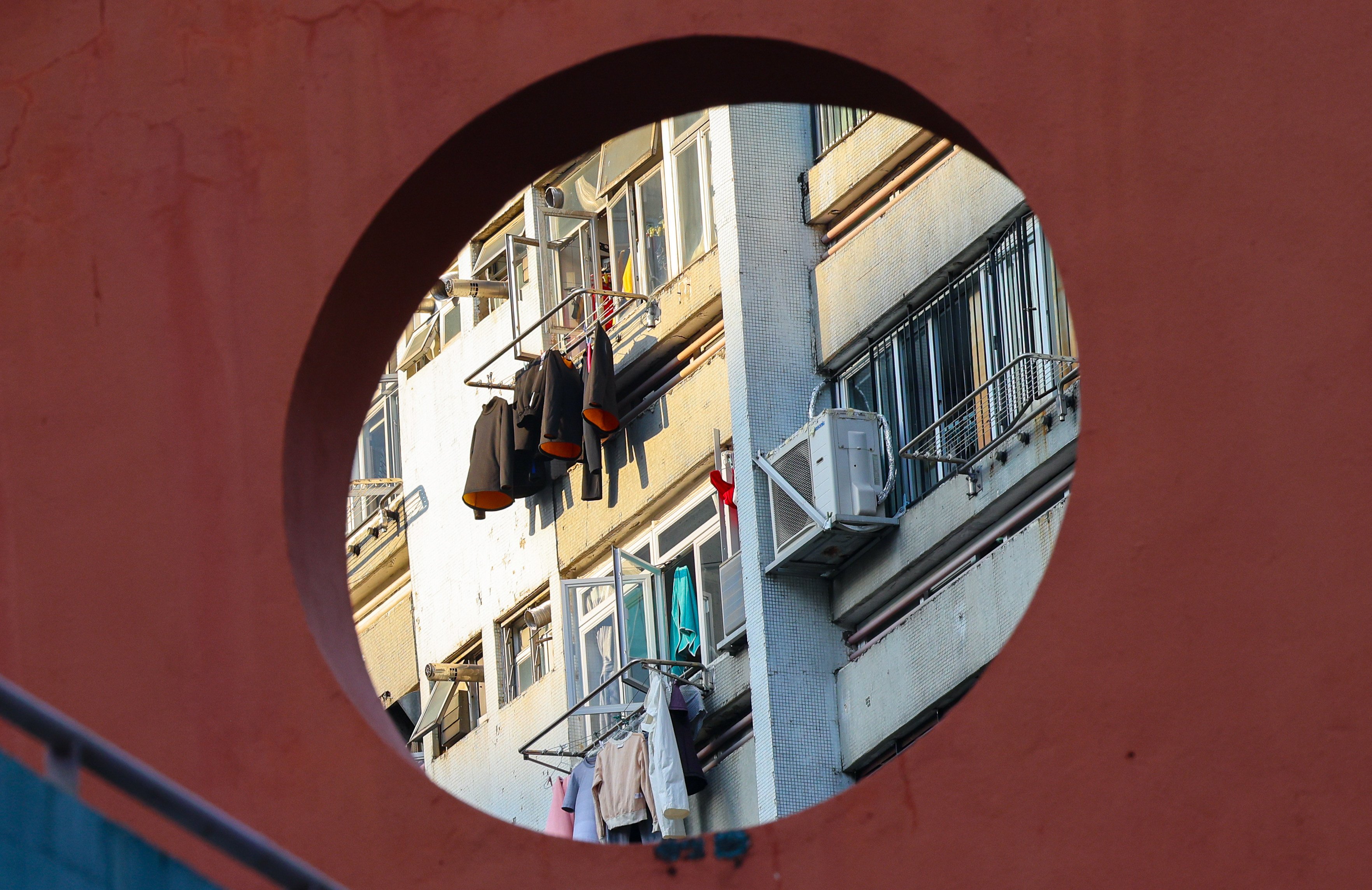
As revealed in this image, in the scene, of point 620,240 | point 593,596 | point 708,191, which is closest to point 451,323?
point 620,240

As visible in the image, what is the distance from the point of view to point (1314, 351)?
5.08 meters

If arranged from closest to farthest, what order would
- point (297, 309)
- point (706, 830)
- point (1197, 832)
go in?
1. point (1197, 832)
2. point (297, 309)
3. point (706, 830)

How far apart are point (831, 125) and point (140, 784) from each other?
12.1m

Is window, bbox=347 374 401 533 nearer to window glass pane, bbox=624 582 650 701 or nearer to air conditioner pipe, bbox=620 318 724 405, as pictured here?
air conditioner pipe, bbox=620 318 724 405

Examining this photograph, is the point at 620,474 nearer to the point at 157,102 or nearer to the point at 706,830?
the point at 706,830

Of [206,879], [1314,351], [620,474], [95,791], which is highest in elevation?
[620,474]

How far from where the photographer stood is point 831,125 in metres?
15.7

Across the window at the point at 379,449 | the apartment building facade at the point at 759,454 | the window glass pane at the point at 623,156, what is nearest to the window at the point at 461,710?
the apartment building facade at the point at 759,454

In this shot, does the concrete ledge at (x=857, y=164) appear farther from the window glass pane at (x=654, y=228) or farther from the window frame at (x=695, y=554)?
the window frame at (x=695, y=554)

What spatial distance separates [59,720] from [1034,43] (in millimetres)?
2709

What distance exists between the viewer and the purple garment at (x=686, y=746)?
16062 mm

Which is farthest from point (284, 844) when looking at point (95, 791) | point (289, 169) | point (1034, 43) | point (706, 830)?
point (706, 830)

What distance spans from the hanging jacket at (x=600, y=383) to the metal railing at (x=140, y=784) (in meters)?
12.7

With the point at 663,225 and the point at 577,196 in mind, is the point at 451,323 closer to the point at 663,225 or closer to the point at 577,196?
the point at 577,196
